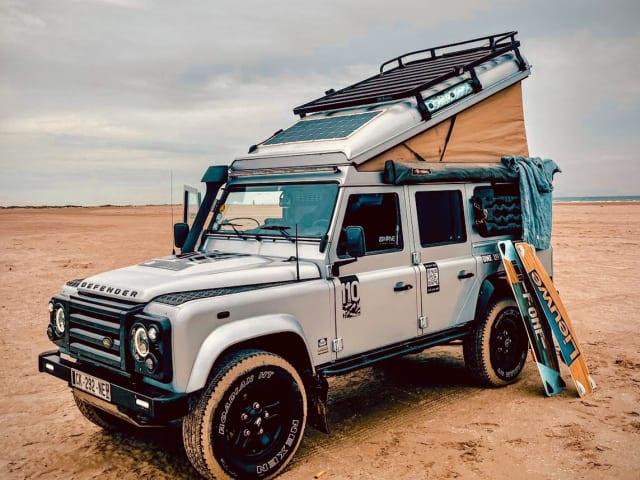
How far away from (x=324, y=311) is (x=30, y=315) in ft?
23.9

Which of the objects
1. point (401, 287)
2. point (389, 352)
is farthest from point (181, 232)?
point (389, 352)

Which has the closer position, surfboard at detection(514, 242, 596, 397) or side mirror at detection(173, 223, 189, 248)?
side mirror at detection(173, 223, 189, 248)

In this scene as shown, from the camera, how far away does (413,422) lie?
532 centimetres

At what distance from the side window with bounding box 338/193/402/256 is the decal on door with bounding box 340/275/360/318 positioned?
0.23 meters

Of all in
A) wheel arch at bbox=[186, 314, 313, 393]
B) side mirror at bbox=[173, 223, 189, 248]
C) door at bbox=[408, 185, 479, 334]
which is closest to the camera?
wheel arch at bbox=[186, 314, 313, 393]

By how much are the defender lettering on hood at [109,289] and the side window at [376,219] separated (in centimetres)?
167

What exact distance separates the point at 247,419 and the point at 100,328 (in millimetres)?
1220

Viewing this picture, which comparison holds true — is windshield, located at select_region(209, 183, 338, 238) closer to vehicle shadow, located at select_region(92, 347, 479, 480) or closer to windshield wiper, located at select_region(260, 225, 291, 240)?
windshield wiper, located at select_region(260, 225, 291, 240)

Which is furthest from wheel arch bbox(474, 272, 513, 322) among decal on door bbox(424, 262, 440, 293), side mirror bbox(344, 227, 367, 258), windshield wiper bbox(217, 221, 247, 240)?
windshield wiper bbox(217, 221, 247, 240)

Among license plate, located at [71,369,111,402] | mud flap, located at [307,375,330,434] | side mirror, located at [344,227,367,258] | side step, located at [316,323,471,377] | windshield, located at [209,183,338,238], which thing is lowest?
mud flap, located at [307,375,330,434]

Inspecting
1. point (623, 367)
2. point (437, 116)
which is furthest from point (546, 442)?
point (437, 116)

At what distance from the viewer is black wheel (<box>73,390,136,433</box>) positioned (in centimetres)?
495

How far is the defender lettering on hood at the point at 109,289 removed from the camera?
4043mm

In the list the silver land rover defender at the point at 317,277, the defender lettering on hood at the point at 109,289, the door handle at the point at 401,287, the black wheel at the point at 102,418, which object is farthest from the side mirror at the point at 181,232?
the door handle at the point at 401,287
